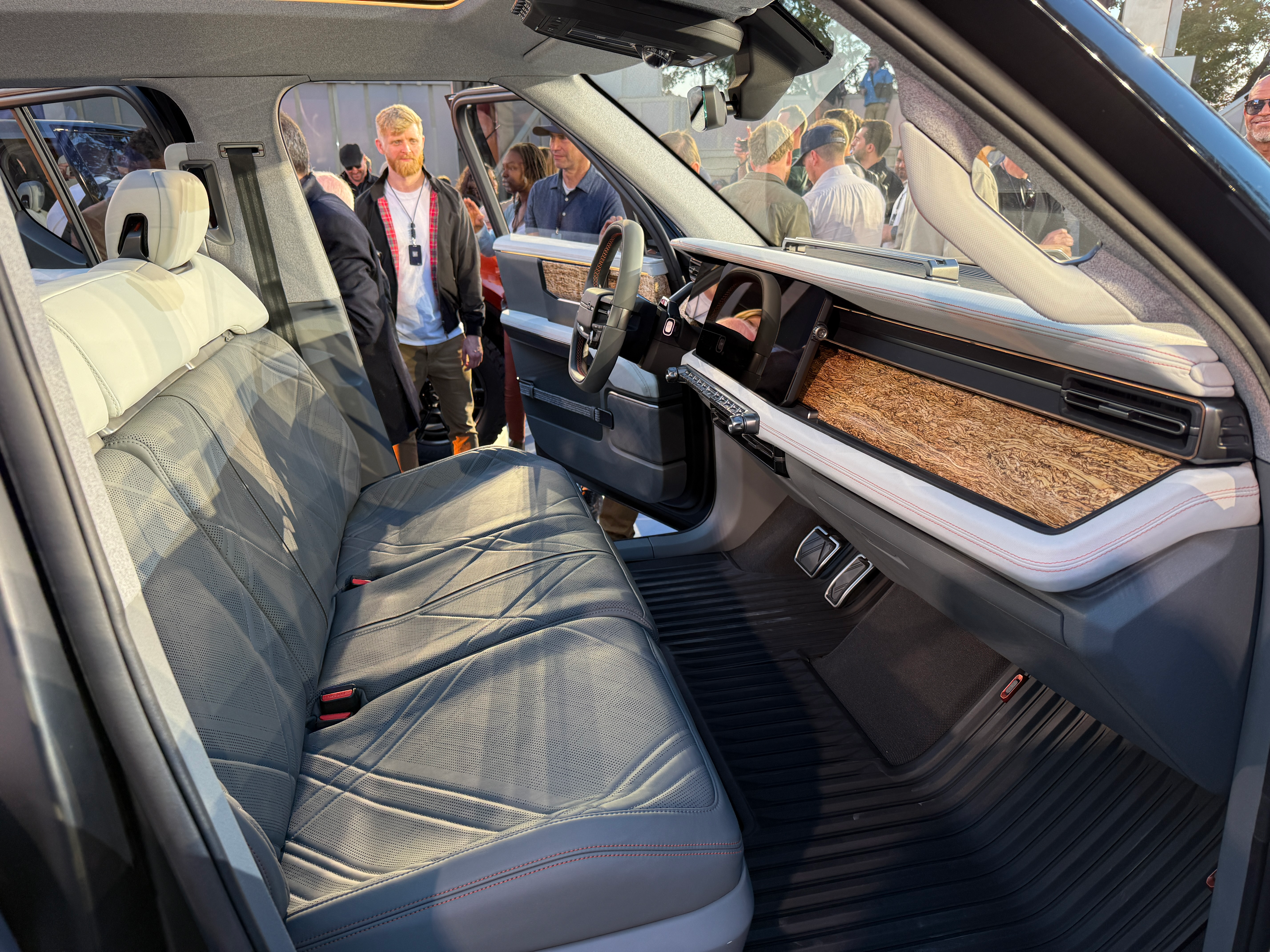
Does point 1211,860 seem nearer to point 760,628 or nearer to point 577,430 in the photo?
point 760,628

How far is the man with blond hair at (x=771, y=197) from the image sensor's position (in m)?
2.14

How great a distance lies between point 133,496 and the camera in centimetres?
106

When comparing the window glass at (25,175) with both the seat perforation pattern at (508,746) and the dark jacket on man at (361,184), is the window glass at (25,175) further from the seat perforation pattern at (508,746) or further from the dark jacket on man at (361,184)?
the seat perforation pattern at (508,746)

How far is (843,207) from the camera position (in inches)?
84.1

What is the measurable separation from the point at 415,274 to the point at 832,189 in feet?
6.55

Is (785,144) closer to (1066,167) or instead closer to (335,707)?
(1066,167)

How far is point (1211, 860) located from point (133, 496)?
63.9 inches

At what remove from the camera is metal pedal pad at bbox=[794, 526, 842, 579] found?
7.13 ft

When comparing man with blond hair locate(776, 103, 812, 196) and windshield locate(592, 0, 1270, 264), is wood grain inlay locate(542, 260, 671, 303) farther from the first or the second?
man with blond hair locate(776, 103, 812, 196)

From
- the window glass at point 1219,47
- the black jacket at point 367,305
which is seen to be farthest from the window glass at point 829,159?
the black jacket at point 367,305

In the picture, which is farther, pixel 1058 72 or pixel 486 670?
pixel 486 670

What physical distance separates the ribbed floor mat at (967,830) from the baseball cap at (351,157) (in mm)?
4506

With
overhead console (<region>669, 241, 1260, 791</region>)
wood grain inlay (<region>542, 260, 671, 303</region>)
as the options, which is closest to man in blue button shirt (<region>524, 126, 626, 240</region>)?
wood grain inlay (<region>542, 260, 671, 303</region>)

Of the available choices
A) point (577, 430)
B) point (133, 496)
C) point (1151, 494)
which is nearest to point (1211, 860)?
point (1151, 494)
